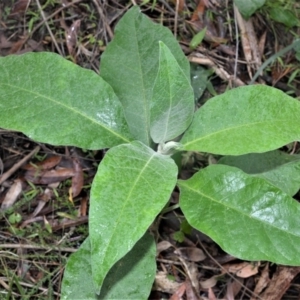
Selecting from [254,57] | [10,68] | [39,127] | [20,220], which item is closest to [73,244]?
[20,220]

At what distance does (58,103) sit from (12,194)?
0.67m

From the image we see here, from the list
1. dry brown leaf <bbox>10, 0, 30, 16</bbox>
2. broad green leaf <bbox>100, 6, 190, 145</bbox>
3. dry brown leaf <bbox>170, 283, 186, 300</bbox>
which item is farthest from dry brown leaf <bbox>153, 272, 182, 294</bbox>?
dry brown leaf <bbox>10, 0, 30, 16</bbox>

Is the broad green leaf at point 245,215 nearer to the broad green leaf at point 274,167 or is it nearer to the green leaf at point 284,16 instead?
the broad green leaf at point 274,167

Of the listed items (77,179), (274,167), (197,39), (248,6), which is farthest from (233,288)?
(248,6)

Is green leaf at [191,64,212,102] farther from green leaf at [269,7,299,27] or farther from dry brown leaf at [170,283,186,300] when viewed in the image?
dry brown leaf at [170,283,186,300]

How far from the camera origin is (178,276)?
2.21 m

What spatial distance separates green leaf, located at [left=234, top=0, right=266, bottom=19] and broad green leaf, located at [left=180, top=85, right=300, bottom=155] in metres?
0.77

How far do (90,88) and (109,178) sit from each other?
438 millimetres

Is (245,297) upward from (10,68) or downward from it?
downward

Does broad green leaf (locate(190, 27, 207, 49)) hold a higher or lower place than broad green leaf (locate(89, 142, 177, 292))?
higher

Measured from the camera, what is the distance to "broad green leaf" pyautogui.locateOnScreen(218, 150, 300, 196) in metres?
1.95

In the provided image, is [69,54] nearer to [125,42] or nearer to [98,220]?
[125,42]

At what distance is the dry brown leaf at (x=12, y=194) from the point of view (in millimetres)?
2238

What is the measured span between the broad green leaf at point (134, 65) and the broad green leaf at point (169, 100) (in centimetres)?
20
